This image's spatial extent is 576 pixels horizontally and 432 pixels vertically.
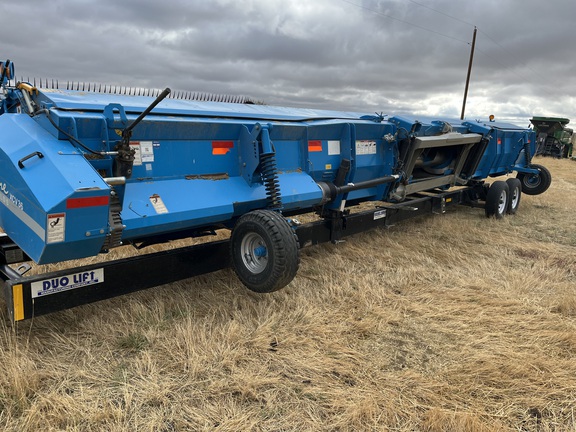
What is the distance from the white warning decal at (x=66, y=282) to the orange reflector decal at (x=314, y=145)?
87.3 inches

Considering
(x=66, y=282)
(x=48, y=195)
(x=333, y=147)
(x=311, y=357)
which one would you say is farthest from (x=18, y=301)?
(x=333, y=147)

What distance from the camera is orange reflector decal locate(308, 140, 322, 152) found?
4262 millimetres

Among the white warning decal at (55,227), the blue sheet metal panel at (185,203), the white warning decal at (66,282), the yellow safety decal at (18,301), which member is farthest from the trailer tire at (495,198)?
the yellow safety decal at (18,301)

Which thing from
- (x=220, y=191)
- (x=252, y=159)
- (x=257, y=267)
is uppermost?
(x=252, y=159)

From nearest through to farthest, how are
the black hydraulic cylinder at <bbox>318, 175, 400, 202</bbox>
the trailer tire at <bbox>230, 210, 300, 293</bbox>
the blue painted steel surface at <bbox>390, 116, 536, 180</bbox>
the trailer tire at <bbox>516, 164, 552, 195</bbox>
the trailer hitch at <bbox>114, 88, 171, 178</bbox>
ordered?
the trailer hitch at <bbox>114, 88, 171, 178</bbox>, the trailer tire at <bbox>230, 210, 300, 293</bbox>, the black hydraulic cylinder at <bbox>318, 175, 400, 202</bbox>, the blue painted steel surface at <bbox>390, 116, 536, 180</bbox>, the trailer tire at <bbox>516, 164, 552, 195</bbox>

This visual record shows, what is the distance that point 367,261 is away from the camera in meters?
4.84

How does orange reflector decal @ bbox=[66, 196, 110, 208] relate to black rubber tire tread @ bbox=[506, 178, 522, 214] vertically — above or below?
above

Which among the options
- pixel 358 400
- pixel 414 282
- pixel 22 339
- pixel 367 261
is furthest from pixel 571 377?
pixel 22 339

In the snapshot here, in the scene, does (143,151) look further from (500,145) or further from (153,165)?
(500,145)

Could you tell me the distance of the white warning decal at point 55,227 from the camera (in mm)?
2301

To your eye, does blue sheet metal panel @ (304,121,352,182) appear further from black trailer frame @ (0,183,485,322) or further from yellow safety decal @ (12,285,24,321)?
yellow safety decal @ (12,285,24,321)

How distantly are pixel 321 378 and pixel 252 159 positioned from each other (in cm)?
170

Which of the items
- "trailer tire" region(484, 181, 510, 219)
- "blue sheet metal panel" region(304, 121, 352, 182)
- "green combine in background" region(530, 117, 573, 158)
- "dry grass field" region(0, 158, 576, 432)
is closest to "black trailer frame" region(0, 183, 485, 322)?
"dry grass field" region(0, 158, 576, 432)

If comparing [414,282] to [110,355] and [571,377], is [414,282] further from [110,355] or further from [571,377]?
[110,355]
